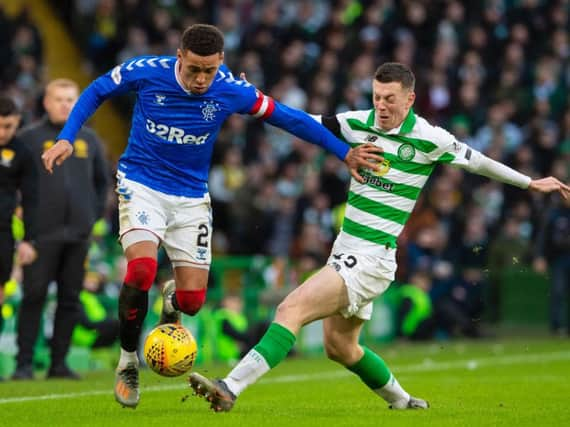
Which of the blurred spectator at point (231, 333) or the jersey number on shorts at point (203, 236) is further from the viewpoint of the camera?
the blurred spectator at point (231, 333)

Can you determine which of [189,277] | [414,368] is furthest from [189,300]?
[414,368]

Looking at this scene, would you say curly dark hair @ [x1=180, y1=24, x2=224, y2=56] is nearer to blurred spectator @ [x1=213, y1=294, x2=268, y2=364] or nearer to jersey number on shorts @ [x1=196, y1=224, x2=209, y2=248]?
jersey number on shorts @ [x1=196, y1=224, x2=209, y2=248]

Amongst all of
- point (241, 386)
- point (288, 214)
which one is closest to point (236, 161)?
point (288, 214)

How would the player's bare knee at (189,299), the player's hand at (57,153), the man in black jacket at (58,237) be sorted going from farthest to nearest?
1. the man in black jacket at (58,237)
2. the player's bare knee at (189,299)
3. the player's hand at (57,153)

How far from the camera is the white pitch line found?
34.1 feet

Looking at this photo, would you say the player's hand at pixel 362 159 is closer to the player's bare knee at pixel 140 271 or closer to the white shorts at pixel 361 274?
the white shorts at pixel 361 274

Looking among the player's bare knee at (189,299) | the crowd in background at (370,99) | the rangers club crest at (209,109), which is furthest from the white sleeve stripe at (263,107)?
the crowd in background at (370,99)

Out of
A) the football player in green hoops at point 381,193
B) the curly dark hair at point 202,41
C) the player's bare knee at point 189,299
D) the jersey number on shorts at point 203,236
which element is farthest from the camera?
the player's bare knee at point 189,299

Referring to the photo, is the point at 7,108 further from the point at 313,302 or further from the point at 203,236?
the point at 313,302

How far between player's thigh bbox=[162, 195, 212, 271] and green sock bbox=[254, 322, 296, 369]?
1099 millimetres

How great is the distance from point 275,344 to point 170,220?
4.22 ft

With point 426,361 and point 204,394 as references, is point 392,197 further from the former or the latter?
point 426,361

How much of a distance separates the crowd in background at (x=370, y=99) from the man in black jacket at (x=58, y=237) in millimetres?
5048

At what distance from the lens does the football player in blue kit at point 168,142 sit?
28.9 ft
